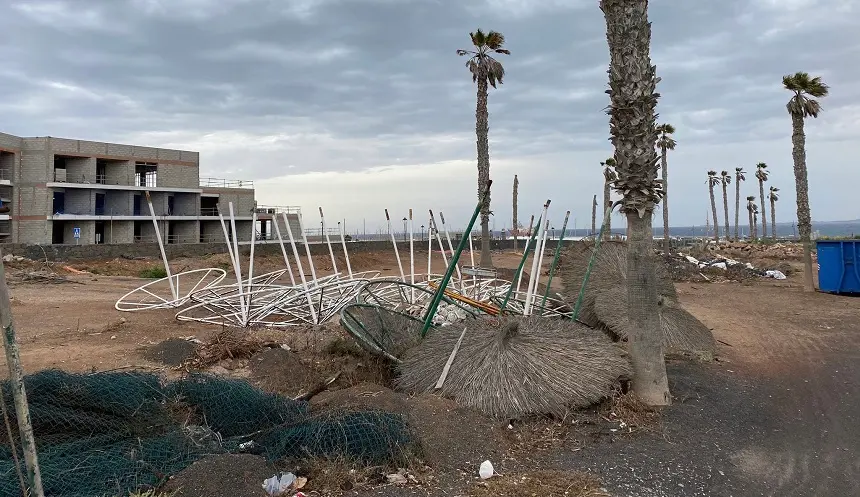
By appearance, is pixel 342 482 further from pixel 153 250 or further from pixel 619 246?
pixel 153 250

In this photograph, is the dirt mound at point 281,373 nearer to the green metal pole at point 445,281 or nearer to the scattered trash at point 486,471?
the green metal pole at point 445,281

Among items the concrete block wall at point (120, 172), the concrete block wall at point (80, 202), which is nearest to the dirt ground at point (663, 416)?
the concrete block wall at point (80, 202)

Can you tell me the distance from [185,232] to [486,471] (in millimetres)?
46255

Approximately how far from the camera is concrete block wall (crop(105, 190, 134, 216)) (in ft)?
138

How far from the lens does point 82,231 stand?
3984 centimetres

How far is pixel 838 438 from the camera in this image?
222 inches

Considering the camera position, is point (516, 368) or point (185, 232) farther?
point (185, 232)

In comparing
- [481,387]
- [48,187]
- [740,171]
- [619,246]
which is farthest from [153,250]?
[740,171]

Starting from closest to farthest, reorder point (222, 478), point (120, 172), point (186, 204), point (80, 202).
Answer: point (222, 478) < point (80, 202) < point (120, 172) < point (186, 204)

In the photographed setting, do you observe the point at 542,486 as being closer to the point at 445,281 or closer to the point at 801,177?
the point at 445,281

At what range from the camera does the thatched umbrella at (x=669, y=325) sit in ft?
30.1

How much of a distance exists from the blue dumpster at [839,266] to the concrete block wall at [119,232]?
134 feet

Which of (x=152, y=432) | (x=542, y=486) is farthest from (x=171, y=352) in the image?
(x=542, y=486)

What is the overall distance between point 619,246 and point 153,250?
94.5ft
